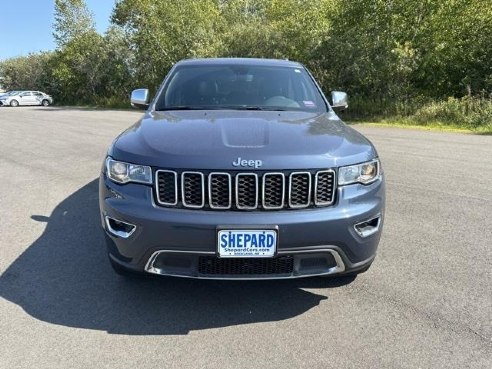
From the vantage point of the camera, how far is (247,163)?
2816 mm

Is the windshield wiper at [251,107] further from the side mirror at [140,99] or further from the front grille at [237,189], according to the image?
the front grille at [237,189]

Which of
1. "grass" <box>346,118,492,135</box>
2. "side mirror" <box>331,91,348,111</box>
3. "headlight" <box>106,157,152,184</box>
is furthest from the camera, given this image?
"grass" <box>346,118,492,135</box>

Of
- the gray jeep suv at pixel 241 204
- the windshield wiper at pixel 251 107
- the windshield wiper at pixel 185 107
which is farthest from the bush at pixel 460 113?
the gray jeep suv at pixel 241 204

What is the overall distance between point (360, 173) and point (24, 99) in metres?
43.6

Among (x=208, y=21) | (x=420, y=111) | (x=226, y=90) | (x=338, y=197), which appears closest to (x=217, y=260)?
(x=338, y=197)

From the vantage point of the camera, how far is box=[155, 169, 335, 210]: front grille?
9.23 ft

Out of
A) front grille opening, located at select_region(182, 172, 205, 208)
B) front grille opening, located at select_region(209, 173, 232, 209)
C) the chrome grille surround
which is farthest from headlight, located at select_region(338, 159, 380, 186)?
the chrome grille surround

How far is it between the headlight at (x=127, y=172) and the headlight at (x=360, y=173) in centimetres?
124

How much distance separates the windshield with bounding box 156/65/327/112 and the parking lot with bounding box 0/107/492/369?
1544 millimetres

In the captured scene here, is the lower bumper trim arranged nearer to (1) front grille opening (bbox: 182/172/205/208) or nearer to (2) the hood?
(1) front grille opening (bbox: 182/172/205/208)

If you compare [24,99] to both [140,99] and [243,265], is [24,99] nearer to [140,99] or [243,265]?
[140,99]

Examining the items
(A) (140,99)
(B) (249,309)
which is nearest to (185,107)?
(A) (140,99)

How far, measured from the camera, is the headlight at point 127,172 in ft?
9.57

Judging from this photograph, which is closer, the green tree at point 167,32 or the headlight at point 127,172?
the headlight at point 127,172
